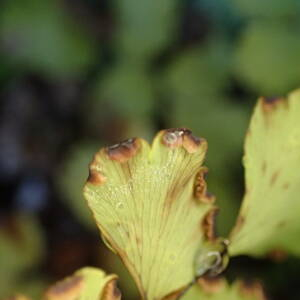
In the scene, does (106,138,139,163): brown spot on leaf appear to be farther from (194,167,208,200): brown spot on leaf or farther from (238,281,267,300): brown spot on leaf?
(238,281,267,300): brown spot on leaf

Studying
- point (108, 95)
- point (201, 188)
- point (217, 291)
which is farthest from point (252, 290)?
point (108, 95)

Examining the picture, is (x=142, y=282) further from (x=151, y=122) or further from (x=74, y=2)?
(x=74, y=2)

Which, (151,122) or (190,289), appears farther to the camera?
(151,122)

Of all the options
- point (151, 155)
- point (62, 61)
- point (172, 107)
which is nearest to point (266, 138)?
point (151, 155)

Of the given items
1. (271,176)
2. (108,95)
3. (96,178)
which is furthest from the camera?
(108,95)

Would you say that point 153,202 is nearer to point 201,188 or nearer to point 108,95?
point 201,188

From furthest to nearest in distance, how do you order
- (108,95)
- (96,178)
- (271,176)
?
(108,95) → (271,176) → (96,178)

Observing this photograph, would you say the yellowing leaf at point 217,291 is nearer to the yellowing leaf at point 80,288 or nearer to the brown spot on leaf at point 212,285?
the brown spot on leaf at point 212,285
